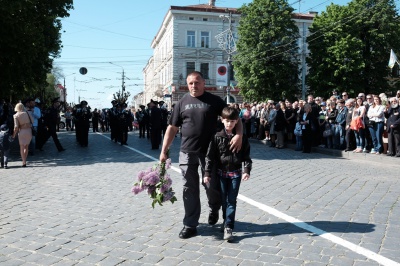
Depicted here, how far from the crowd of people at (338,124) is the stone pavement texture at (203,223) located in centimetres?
393

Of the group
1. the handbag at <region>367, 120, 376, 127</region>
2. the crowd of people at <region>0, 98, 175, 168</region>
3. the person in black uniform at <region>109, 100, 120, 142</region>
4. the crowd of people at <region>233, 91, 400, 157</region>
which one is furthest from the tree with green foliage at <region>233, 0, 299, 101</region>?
the handbag at <region>367, 120, 376, 127</region>

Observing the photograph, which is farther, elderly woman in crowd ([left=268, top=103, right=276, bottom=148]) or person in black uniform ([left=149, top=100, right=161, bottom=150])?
elderly woman in crowd ([left=268, top=103, right=276, bottom=148])

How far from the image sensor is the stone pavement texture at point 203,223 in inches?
183

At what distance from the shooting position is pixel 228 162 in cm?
523

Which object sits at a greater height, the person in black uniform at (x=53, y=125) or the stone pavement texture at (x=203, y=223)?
the person in black uniform at (x=53, y=125)

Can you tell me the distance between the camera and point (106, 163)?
13102mm

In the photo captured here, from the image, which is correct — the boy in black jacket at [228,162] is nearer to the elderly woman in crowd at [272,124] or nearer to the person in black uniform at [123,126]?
→ the elderly woman in crowd at [272,124]

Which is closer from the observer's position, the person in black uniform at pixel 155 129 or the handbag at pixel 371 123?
the handbag at pixel 371 123

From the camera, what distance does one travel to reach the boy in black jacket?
516 centimetres

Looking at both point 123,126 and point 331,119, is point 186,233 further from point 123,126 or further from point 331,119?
point 123,126

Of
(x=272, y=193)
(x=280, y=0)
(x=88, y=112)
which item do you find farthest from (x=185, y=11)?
(x=272, y=193)

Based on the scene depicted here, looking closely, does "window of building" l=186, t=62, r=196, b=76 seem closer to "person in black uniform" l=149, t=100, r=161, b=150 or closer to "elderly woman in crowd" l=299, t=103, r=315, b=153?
"person in black uniform" l=149, t=100, r=161, b=150

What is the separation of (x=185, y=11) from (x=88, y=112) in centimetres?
4054

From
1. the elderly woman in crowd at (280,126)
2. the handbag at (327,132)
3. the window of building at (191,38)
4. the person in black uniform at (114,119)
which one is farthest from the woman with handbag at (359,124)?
the window of building at (191,38)
